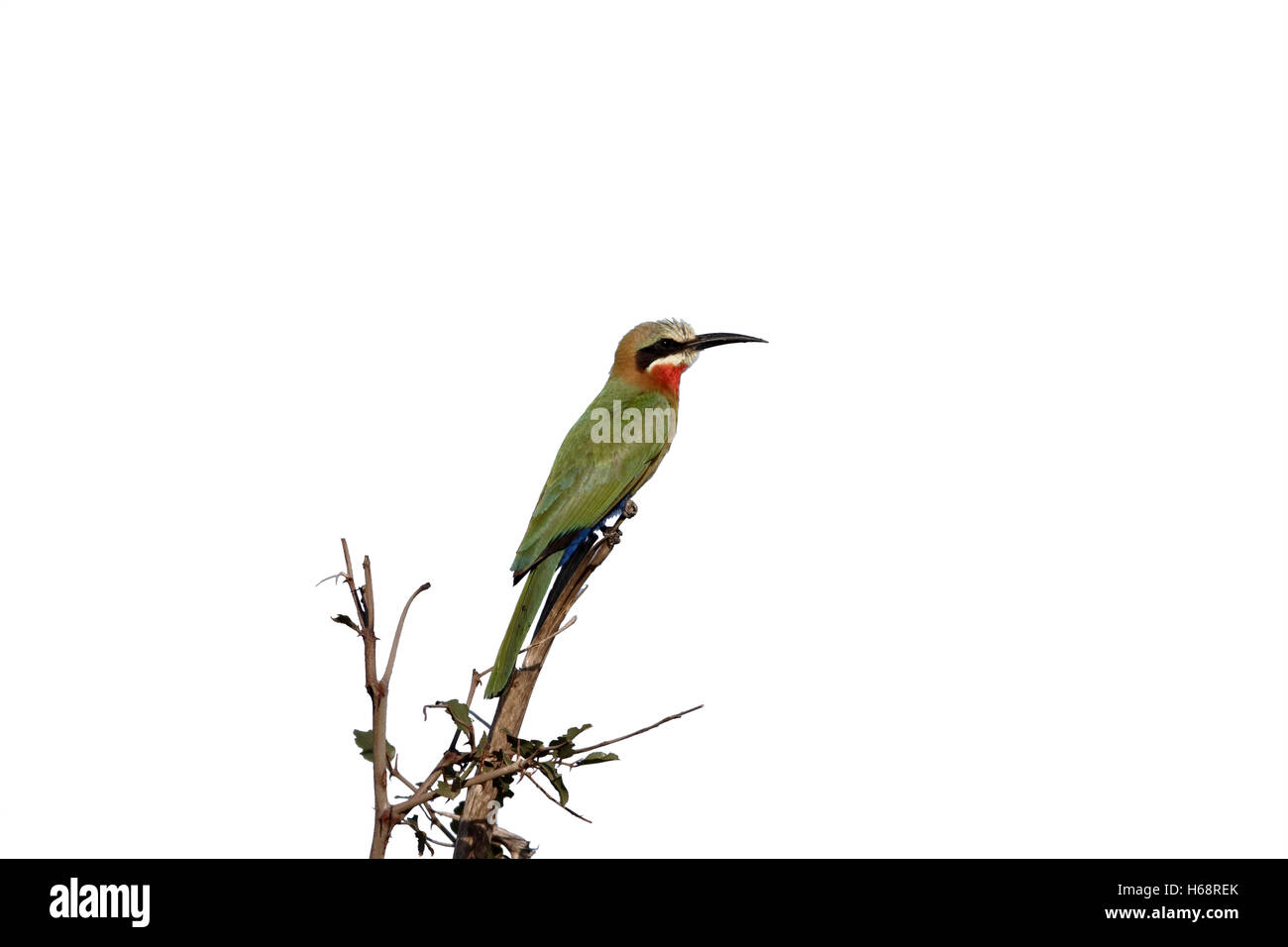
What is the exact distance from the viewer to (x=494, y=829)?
360cm

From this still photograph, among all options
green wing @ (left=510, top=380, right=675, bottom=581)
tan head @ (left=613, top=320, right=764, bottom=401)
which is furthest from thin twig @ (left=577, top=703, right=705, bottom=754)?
tan head @ (left=613, top=320, right=764, bottom=401)

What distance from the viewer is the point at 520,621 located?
168 inches

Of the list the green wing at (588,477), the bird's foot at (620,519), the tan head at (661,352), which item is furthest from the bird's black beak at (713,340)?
the bird's foot at (620,519)

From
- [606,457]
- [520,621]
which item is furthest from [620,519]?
[520,621]

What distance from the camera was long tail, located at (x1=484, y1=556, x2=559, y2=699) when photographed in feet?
13.1

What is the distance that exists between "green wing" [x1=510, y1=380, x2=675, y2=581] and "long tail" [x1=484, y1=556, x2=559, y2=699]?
0.05 metres

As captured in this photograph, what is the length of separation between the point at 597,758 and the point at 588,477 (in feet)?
5.65

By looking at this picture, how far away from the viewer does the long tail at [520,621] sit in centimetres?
400

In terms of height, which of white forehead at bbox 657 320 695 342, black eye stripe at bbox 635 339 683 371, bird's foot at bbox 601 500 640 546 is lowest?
bird's foot at bbox 601 500 640 546

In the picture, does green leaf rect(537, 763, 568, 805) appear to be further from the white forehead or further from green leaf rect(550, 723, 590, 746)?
the white forehead

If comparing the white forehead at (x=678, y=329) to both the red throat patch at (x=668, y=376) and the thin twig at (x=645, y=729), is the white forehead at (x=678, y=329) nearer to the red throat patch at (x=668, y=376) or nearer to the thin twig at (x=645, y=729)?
the red throat patch at (x=668, y=376)

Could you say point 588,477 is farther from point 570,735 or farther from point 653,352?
point 570,735
